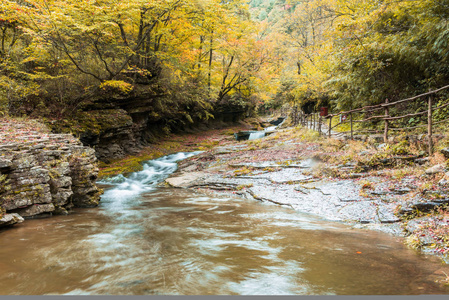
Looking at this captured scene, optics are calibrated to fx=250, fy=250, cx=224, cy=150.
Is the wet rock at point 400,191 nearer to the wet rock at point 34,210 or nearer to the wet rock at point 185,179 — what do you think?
the wet rock at point 185,179

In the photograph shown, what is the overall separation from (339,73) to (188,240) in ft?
39.1

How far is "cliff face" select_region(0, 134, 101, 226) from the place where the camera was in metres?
5.64

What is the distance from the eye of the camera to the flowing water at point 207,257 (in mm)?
2949

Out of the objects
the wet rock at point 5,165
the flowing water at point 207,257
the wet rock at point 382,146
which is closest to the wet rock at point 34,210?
the flowing water at point 207,257

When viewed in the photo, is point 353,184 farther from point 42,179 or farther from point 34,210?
point 34,210

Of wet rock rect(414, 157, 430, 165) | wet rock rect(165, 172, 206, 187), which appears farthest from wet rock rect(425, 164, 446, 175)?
wet rock rect(165, 172, 206, 187)

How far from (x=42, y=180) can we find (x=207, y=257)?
4877 mm

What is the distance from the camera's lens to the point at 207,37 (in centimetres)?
2234

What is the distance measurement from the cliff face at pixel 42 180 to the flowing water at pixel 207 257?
1.55 ft

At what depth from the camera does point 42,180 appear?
6145 mm

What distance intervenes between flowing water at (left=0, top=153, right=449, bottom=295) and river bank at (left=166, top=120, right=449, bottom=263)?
21.0 inches

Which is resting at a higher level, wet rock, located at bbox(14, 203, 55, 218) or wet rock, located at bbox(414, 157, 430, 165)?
wet rock, located at bbox(414, 157, 430, 165)

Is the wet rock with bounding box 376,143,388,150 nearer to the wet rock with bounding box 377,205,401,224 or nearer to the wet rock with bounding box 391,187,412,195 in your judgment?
the wet rock with bounding box 391,187,412,195

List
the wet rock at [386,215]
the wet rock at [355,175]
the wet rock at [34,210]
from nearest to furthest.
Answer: the wet rock at [386,215]
the wet rock at [34,210]
the wet rock at [355,175]
